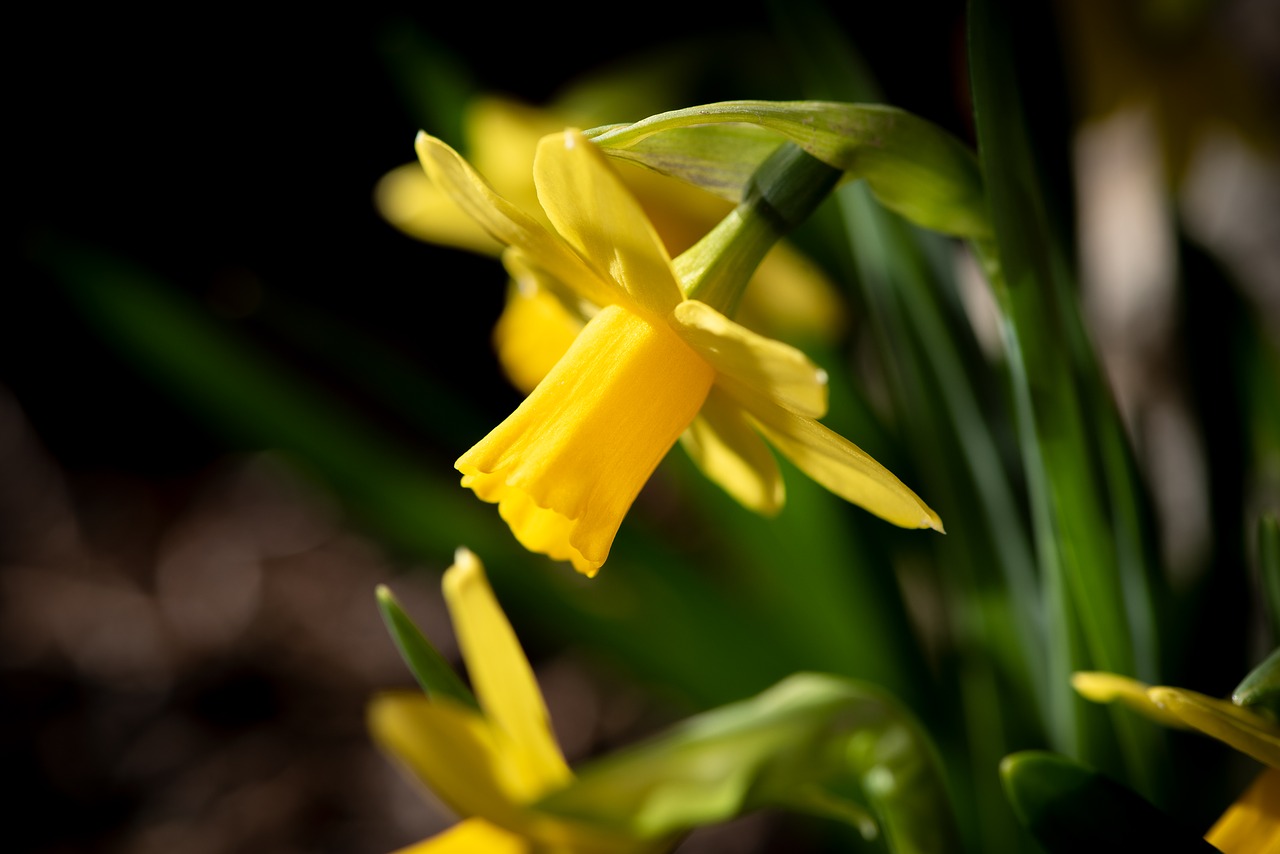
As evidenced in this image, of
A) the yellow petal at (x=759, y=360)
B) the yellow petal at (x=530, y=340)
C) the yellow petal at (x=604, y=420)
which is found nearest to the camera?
the yellow petal at (x=759, y=360)

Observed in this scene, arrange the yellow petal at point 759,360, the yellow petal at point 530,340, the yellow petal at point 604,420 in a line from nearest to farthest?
the yellow petal at point 759,360
the yellow petal at point 604,420
the yellow petal at point 530,340

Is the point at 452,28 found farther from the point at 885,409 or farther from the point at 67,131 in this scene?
the point at 885,409

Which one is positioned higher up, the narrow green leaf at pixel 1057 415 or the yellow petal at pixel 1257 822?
the narrow green leaf at pixel 1057 415

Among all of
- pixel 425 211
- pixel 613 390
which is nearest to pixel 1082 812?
pixel 613 390

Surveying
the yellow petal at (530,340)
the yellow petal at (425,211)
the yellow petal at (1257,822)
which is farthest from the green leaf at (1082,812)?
the yellow petal at (425,211)

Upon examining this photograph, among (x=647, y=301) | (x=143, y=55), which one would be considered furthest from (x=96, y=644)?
(x=647, y=301)

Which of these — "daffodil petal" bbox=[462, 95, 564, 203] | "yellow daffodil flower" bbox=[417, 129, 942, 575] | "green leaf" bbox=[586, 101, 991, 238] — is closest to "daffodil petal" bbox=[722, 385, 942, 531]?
"yellow daffodil flower" bbox=[417, 129, 942, 575]

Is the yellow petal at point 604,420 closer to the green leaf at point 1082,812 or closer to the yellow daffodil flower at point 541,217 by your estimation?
the green leaf at point 1082,812
